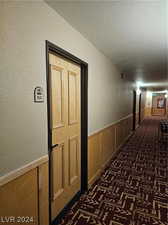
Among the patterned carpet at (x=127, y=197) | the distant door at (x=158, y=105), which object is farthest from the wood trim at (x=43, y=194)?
the distant door at (x=158, y=105)

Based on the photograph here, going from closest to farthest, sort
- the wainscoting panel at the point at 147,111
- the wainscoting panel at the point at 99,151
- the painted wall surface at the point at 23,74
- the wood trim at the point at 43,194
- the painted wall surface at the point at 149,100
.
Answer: the painted wall surface at the point at 23,74, the wood trim at the point at 43,194, the wainscoting panel at the point at 99,151, the painted wall surface at the point at 149,100, the wainscoting panel at the point at 147,111

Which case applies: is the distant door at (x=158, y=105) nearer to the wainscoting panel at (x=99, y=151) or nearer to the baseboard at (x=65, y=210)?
the wainscoting panel at (x=99, y=151)

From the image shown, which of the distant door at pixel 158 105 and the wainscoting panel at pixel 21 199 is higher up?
the distant door at pixel 158 105

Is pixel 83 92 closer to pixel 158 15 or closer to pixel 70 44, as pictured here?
pixel 70 44

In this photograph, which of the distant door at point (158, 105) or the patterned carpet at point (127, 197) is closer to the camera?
the patterned carpet at point (127, 197)

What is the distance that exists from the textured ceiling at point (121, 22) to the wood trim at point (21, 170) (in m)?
1.51

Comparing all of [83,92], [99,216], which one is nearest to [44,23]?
[83,92]

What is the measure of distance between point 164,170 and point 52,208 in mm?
2656

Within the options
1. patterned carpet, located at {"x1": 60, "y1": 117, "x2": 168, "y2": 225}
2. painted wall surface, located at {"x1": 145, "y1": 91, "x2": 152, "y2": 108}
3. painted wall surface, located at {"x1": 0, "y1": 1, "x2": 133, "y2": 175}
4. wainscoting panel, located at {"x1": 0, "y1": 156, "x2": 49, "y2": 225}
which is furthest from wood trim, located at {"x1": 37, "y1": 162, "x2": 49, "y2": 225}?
painted wall surface, located at {"x1": 145, "y1": 91, "x2": 152, "y2": 108}

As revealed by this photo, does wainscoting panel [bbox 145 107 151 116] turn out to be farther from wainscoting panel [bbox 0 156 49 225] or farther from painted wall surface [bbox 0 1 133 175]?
wainscoting panel [bbox 0 156 49 225]

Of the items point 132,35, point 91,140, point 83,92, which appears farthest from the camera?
point 91,140

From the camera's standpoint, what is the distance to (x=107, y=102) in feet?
12.0

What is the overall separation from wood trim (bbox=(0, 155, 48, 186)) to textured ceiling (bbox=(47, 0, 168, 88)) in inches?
59.5

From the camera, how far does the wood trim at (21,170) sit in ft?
3.95
